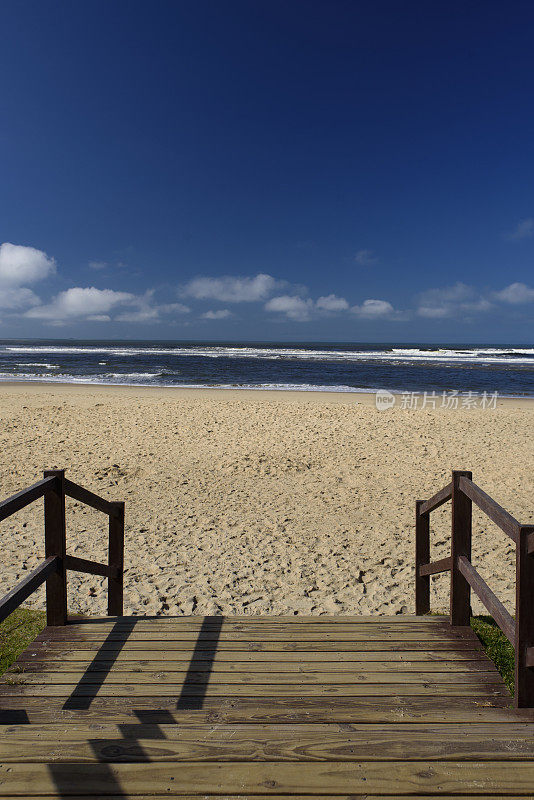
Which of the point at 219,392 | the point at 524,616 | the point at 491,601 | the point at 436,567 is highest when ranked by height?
the point at 219,392

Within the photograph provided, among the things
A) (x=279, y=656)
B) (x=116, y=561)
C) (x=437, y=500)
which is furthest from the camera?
(x=116, y=561)

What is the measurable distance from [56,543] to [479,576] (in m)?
3.06

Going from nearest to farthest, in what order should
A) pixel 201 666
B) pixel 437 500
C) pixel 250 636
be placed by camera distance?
pixel 201 666
pixel 250 636
pixel 437 500

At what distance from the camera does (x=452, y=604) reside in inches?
140

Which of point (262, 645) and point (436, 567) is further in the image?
point (436, 567)

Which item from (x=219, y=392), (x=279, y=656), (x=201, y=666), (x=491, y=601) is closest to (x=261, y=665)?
(x=279, y=656)

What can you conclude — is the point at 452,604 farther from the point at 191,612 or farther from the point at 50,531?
the point at 50,531

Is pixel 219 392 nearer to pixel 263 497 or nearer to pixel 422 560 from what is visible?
pixel 263 497

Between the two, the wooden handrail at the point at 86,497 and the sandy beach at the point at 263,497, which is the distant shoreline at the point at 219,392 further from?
the wooden handrail at the point at 86,497

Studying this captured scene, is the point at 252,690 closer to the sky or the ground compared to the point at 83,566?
closer to the ground

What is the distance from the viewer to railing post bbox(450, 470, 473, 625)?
348cm

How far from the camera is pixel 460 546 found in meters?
3.52

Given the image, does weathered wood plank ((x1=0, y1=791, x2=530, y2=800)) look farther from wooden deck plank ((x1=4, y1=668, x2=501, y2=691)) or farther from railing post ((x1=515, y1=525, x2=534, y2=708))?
wooden deck plank ((x1=4, y1=668, x2=501, y2=691))

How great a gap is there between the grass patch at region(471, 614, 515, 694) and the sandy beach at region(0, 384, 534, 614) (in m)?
1.08
